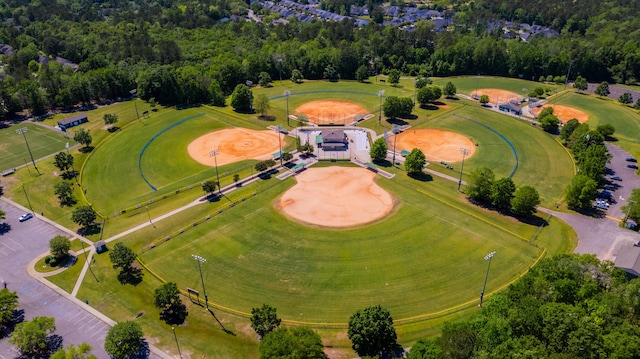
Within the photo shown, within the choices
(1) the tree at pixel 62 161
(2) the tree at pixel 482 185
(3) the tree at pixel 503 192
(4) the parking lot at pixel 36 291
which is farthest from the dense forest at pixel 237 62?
(3) the tree at pixel 503 192

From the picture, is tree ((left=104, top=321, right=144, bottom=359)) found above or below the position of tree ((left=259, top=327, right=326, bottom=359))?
below

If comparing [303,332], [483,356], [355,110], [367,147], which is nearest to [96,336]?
[303,332]

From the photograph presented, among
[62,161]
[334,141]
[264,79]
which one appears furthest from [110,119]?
[334,141]

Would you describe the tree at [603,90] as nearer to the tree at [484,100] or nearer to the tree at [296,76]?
the tree at [484,100]

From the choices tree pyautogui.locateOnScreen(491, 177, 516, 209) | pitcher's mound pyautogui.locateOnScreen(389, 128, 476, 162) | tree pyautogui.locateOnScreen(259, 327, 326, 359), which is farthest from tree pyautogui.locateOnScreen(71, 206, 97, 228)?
tree pyautogui.locateOnScreen(491, 177, 516, 209)

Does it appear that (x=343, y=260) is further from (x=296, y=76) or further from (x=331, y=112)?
(x=296, y=76)

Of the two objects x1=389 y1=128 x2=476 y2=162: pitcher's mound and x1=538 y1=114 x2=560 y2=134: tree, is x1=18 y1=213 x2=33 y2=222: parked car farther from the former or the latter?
x1=538 y1=114 x2=560 y2=134: tree
